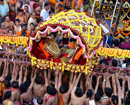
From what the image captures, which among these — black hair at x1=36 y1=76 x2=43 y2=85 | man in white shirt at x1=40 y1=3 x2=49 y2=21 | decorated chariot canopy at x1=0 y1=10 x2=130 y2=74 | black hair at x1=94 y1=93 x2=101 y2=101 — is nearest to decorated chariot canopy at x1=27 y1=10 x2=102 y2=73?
decorated chariot canopy at x1=0 y1=10 x2=130 y2=74

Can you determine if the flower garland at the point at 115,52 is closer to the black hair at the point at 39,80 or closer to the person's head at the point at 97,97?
the person's head at the point at 97,97

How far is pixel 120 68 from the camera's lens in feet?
17.2

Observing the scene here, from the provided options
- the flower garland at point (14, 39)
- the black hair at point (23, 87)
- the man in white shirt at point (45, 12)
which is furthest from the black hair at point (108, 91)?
the man in white shirt at point (45, 12)

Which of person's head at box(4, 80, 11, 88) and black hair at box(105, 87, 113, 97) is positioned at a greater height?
person's head at box(4, 80, 11, 88)

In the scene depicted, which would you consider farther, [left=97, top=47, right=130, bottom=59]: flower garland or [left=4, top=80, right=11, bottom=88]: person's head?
[left=97, top=47, right=130, bottom=59]: flower garland

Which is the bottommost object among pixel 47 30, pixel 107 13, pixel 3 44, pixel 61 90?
pixel 61 90

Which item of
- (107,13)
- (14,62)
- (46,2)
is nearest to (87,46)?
(14,62)

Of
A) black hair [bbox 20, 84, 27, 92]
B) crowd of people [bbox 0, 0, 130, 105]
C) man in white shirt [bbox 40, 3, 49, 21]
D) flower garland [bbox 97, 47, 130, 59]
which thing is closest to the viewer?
crowd of people [bbox 0, 0, 130, 105]

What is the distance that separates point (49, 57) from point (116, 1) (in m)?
3.55

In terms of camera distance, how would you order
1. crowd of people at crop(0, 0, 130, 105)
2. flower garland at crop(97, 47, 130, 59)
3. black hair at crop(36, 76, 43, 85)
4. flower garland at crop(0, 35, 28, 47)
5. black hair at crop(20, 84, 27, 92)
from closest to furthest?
crowd of people at crop(0, 0, 130, 105) < black hair at crop(20, 84, 27, 92) < black hair at crop(36, 76, 43, 85) < flower garland at crop(97, 47, 130, 59) < flower garland at crop(0, 35, 28, 47)

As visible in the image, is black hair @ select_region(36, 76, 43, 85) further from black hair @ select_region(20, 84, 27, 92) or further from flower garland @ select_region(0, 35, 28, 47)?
flower garland @ select_region(0, 35, 28, 47)

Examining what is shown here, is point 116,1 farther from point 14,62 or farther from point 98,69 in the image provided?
point 14,62

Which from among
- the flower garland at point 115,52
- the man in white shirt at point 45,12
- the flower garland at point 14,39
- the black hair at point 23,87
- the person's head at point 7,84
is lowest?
the black hair at point 23,87

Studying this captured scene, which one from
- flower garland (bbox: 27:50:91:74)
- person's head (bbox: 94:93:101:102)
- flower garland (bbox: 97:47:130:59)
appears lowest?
person's head (bbox: 94:93:101:102)
